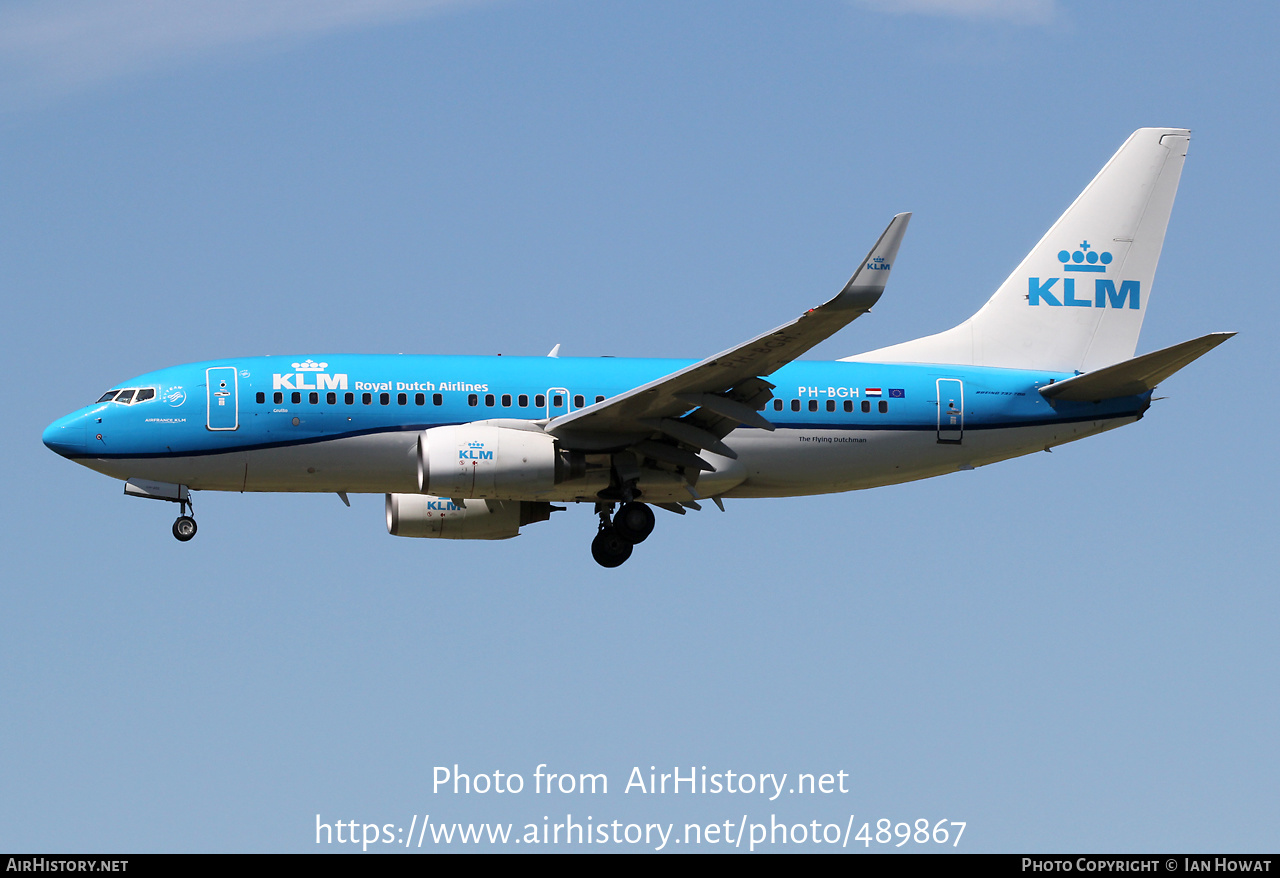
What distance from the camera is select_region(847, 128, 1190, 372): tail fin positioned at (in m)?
39.0

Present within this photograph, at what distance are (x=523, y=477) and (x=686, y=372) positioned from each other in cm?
399

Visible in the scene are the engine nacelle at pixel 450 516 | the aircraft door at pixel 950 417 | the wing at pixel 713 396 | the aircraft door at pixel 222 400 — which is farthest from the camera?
the engine nacelle at pixel 450 516

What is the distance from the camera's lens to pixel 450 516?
3744 centimetres

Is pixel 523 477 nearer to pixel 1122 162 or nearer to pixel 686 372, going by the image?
pixel 686 372

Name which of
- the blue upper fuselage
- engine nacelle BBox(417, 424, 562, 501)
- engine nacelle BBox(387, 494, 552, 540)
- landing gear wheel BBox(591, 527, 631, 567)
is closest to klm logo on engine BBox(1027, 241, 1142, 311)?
the blue upper fuselage

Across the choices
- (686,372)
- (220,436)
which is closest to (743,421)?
(686,372)

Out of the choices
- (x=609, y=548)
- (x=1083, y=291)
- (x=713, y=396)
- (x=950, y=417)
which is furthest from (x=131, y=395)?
(x=1083, y=291)

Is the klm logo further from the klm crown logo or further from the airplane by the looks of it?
the klm crown logo

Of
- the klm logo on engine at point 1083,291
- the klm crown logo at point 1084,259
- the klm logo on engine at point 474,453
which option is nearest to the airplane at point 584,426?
the klm logo on engine at point 474,453

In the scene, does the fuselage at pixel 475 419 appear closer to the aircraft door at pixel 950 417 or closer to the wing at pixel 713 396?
the aircraft door at pixel 950 417

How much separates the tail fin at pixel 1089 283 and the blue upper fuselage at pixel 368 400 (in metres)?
2.86

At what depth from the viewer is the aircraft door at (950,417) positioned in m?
36.6
